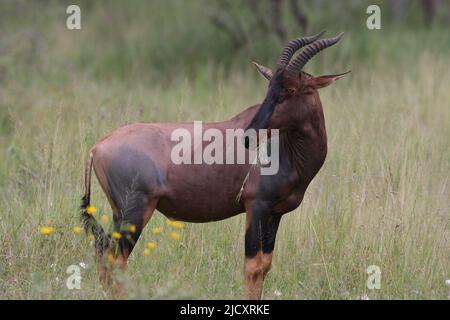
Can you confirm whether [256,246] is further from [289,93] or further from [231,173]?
[289,93]

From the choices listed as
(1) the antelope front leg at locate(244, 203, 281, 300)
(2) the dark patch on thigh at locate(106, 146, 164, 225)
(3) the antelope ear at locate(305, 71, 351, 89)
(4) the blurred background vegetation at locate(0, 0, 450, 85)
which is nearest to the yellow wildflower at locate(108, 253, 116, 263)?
(2) the dark patch on thigh at locate(106, 146, 164, 225)

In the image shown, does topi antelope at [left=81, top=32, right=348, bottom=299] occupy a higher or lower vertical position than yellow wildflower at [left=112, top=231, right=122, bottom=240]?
higher

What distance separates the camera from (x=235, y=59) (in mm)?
13906

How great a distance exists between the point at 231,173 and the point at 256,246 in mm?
511

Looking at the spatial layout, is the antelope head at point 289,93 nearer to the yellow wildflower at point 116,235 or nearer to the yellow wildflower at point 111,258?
the yellow wildflower at point 116,235

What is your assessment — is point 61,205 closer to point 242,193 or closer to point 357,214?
point 242,193

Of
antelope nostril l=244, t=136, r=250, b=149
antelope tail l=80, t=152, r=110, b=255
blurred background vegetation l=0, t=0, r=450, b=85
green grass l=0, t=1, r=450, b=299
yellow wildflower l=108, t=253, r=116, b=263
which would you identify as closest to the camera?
antelope nostril l=244, t=136, r=250, b=149

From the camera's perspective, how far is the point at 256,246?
579 centimetres

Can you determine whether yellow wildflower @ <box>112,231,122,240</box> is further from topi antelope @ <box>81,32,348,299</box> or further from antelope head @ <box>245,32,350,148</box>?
antelope head @ <box>245,32,350,148</box>

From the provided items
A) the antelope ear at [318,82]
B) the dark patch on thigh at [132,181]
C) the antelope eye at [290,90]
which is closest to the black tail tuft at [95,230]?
the dark patch on thigh at [132,181]

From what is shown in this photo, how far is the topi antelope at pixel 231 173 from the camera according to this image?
18.7 ft

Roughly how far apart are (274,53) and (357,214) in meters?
7.14

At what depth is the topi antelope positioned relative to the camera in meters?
5.69

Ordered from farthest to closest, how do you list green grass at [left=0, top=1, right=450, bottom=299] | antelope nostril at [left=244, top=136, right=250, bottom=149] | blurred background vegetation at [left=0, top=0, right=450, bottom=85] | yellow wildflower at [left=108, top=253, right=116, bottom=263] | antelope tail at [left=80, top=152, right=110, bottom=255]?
blurred background vegetation at [left=0, top=0, right=450, bottom=85] → green grass at [left=0, top=1, right=450, bottom=299] → antelope tail at [left=80, top=152, right=110, bottom=255] → yellow wildflower at [left=108, top=253, right=116, bottom=263] → antelope nostril at [left=244, top=136, right=250, bottom=149]
